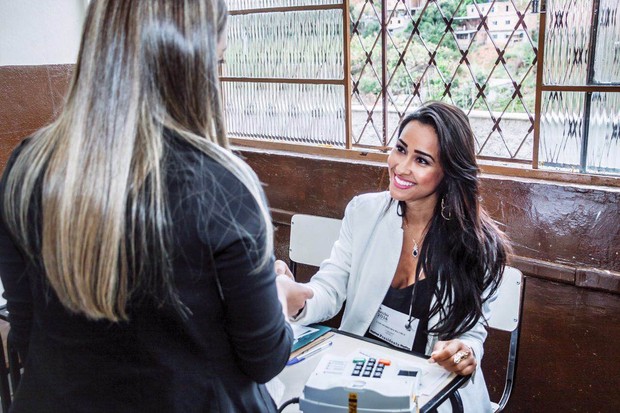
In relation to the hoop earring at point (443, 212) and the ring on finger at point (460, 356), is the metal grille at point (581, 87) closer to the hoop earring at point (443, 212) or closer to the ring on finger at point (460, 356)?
the hoop earring at point (443, 212)

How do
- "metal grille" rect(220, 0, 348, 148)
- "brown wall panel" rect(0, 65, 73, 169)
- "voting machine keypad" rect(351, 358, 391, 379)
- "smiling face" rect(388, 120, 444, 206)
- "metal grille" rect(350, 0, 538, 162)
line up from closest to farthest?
"voting machine keypad" rect(351, 358, 391, 379), "smiling face" rect(388, 120, 444, 206), "metal grille" rect(350, 0, 538, 162), "metal grille" rect(220, 0, 348, 148), "brown wall panel" rect(0, 65, 73, 169)

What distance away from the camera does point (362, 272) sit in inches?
85.2

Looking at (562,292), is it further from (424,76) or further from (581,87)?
(424,76)

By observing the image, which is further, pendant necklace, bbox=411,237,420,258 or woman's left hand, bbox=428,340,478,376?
pendant necklace, bbox=411,237,420,258

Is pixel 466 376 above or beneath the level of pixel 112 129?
beneath

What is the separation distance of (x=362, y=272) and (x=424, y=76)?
40.6 inches

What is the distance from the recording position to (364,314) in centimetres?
210

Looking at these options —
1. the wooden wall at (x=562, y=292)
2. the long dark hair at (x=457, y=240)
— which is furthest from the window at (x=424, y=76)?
the long dark hair at (x=457, y=240)

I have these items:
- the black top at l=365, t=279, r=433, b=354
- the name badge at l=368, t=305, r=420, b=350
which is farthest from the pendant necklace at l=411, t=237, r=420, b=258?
the name badge at l=368, t=305, r=420, b=350

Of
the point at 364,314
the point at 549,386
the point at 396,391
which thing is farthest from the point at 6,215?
the point at 549,386

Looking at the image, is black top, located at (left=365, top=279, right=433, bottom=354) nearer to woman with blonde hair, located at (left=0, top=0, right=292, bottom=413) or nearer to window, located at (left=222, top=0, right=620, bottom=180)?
window, located at (left=222, top=0, right=620, bottom=180)

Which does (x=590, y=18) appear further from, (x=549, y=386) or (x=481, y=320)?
(x=549, y=386)

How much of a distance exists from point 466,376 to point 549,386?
109cm

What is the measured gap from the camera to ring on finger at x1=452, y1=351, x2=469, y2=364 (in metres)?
1.58
